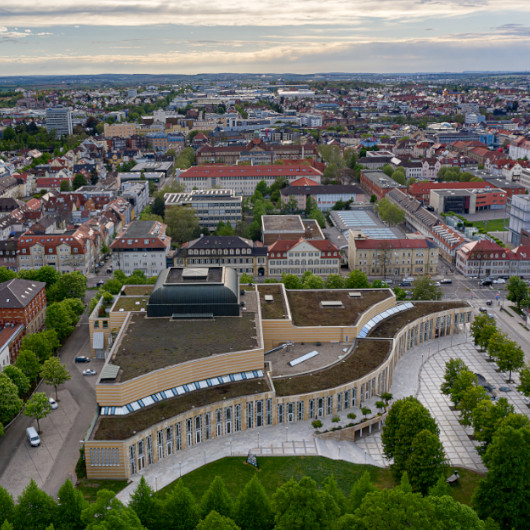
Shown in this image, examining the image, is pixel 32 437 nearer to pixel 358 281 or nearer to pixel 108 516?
pixel 108 516

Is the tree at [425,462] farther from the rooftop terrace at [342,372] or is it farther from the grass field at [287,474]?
the rooftop terrace at [342,372]

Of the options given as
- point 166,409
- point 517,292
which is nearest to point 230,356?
point 166,409

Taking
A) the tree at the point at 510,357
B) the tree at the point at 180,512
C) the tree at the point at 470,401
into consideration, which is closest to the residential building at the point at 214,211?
the tree at the point at 510,357

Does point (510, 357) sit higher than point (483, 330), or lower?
lower

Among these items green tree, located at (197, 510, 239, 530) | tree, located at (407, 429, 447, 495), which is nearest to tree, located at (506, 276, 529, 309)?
tree, located at (407, 429, 447, 495)

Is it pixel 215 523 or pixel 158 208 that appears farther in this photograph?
pixel 158 208

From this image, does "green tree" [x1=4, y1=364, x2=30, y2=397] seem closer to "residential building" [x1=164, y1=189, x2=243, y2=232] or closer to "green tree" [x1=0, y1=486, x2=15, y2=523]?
"green tree" [x1=0, y1=486, x2=15, y2=523]

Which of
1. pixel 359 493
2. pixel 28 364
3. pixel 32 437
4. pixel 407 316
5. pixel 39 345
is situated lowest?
pixel 32 437

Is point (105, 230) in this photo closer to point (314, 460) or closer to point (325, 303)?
point (325, 303)
